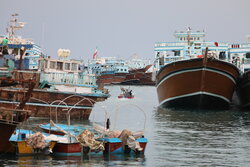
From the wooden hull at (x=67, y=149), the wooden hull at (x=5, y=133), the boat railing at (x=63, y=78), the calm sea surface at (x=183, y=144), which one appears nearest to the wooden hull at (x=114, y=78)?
the calm sea surface at (x=183, y=144)

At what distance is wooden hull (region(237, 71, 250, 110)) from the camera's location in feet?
145

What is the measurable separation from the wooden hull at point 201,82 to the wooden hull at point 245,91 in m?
1.09

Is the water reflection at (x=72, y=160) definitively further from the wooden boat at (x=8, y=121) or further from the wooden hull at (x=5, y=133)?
the wooden boat at (x=8, y=121)

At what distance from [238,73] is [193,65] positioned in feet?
14.9

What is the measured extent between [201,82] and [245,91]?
532cm

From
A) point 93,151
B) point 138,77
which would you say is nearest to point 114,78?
point 138,77

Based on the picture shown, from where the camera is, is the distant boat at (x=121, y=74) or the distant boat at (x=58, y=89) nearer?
the distant boat at (x=58, y=89)

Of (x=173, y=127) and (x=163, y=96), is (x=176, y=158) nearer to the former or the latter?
(x=173, y=127)

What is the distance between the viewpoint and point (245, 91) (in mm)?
45250

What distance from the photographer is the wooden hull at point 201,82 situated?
136 ft

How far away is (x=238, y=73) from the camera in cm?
4381

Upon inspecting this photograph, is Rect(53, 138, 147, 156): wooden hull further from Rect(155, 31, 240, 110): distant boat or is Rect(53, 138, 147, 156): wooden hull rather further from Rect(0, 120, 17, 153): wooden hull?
Rect(155, 31, 240, 110): distant boat

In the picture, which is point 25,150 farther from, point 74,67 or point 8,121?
point 74,67

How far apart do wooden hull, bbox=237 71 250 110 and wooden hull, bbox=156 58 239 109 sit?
109cm
